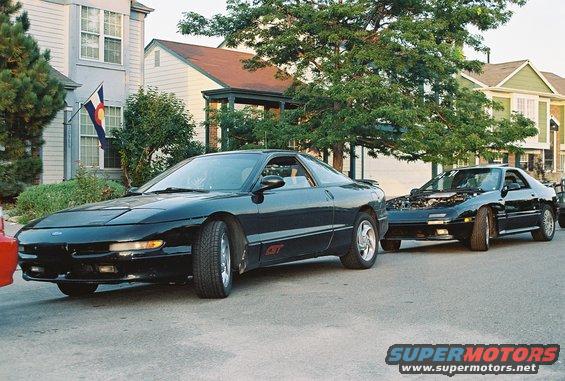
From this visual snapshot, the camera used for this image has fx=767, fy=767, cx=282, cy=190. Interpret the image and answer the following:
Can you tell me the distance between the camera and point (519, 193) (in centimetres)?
1332

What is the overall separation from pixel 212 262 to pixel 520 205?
25.4ft

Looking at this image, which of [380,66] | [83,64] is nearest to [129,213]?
[380,66]

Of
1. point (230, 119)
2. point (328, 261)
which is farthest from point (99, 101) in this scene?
point (328, 261)

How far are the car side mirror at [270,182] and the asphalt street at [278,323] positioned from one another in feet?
3.58

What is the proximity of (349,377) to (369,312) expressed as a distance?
2.17m

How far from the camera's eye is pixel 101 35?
2339 centimetres

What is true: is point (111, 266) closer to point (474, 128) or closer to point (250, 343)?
point (250, 343)

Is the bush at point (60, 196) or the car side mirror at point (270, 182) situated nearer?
the car side mirror at point (270, 182)

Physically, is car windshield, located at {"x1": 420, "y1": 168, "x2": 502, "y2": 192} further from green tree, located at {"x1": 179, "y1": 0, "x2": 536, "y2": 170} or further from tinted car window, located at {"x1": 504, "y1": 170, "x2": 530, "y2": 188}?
green tree, located at {"x1": 179, "y1": 0, "x2": 536, "y2": 170}

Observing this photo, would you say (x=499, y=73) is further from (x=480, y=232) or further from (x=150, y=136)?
(x=480, y=232)

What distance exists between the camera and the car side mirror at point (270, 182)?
26.4 feet

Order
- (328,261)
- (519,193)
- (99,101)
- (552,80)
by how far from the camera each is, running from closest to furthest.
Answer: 1. (328,261)
2. (519,193)
3. (99,101)
4. (552,80)

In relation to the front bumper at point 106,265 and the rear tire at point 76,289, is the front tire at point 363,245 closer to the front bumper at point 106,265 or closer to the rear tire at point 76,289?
the front bumper at point 106,265

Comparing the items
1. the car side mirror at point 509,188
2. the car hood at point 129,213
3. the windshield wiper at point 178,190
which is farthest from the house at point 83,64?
the car hood at point 129,213
